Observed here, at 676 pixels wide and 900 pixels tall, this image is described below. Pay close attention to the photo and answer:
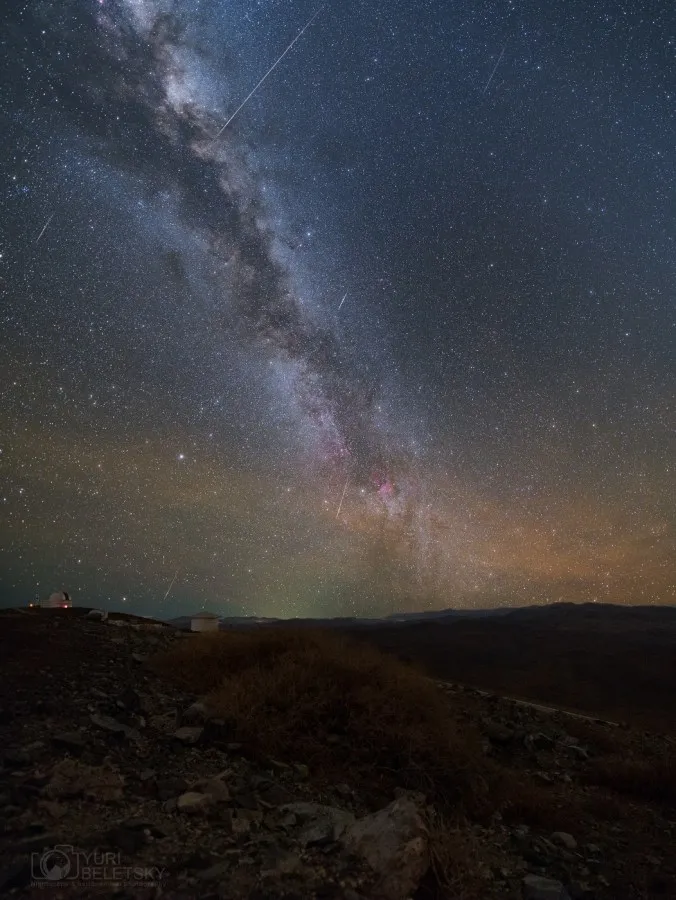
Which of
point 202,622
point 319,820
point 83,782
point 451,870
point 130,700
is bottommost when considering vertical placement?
point 451,870

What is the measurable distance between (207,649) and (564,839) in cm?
705

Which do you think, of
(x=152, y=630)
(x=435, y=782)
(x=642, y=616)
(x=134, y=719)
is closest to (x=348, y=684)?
(x=435, y=782)

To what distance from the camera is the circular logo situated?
4078 millimetres

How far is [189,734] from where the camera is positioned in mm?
7395

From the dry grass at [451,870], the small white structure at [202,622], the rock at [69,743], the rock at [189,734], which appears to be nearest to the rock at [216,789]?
the rock at [189,734]

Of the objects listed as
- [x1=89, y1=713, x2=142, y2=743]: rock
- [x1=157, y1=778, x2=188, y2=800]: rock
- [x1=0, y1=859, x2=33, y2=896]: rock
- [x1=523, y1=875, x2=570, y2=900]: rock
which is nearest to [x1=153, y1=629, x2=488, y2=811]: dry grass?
[x1=89, y1=713, x2=142, y2=743]: rock

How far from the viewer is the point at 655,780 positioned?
9.92 meters

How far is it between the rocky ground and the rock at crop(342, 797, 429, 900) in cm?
1

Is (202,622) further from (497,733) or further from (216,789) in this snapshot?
(216,789)

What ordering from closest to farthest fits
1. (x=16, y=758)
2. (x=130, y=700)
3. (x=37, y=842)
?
(x=37, y=842), (x=16, y=758), (x=130, y=700)

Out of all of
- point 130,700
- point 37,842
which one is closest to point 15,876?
point 37,842

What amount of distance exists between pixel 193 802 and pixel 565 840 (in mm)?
4812

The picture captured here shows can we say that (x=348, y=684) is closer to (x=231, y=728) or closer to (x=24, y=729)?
(x=231, y=728)

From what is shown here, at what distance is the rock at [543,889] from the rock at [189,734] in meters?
4.19
